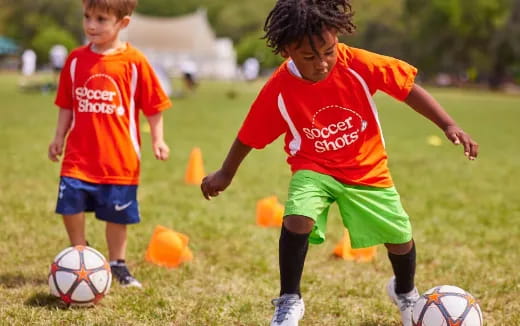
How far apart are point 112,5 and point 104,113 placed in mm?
612

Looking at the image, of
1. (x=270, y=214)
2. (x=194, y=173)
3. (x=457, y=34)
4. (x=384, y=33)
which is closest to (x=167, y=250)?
(x=270, y=214)

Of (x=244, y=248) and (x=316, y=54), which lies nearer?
A: (x=316, y=54)

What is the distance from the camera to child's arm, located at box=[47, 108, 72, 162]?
4.01m

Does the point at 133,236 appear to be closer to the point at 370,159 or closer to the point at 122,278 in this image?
the point at 122,278

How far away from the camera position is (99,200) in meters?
3.94

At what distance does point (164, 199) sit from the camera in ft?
21.7

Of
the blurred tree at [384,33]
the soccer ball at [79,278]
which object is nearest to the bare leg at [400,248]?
the soccer ball at [79,278]

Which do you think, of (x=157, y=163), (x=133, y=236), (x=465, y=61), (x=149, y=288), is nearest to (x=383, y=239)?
(x=149, y=288)

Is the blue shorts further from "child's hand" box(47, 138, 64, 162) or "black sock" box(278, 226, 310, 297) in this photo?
"black sock" box(278, 226, 310, 297)

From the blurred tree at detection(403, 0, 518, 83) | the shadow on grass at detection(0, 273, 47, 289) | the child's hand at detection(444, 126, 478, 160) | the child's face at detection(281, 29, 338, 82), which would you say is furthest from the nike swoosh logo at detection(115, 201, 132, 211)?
the blurred tree at detection(403, 0, 518, 83)

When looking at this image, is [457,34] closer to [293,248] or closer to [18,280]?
[18,280]

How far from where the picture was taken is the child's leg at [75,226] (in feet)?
12.9

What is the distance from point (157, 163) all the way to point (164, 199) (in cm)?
239

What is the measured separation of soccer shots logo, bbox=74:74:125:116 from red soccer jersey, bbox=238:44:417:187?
3.33ft
